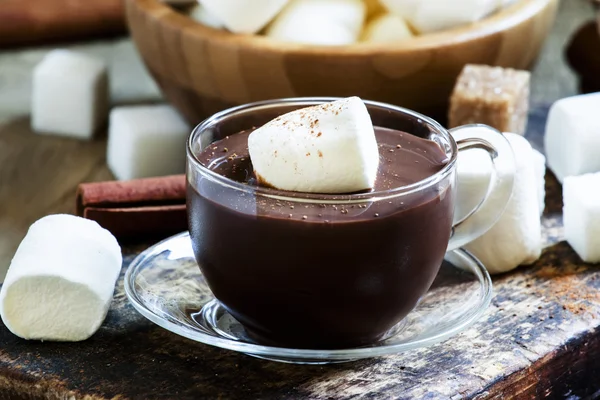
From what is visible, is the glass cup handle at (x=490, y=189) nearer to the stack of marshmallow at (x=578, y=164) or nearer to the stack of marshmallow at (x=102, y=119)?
the stack of marshmallow at (x=578, y=164)

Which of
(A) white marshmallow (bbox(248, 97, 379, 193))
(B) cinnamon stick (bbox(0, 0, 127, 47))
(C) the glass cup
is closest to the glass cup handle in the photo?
(C) the glass cup

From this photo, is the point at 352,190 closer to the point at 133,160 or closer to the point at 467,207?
the point at 467,207

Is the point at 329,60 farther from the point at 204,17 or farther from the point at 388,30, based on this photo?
the point at 204,17

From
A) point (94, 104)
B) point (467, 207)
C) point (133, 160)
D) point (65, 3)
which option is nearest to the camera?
point (467, 207)

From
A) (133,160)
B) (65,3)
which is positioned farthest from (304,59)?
(65,3)

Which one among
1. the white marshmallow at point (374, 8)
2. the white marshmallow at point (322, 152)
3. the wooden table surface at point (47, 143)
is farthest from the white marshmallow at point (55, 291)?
the white marshmallow at point (374, 8)

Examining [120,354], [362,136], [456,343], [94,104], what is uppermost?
[362,136]

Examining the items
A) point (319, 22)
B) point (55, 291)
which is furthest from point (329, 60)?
point (55, 291)
